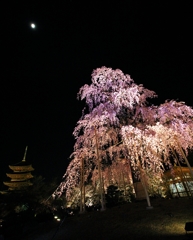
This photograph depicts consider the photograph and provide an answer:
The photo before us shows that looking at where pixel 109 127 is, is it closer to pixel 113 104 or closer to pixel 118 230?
pixel 113 104

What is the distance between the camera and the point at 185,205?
344 inches

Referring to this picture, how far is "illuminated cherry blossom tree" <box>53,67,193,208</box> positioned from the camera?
10.9 m

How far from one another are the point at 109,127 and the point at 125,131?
2.79m

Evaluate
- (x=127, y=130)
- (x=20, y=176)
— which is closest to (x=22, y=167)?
(x=20, y=176)

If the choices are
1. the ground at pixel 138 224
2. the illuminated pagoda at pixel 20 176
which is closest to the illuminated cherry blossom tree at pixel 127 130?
the ground at pixel 138 224

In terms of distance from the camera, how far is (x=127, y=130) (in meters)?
11.0

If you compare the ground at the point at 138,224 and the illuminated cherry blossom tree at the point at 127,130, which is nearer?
the ground at the point at 138,224

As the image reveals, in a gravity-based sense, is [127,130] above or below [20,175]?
below

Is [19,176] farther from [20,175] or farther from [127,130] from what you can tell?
[127,130]

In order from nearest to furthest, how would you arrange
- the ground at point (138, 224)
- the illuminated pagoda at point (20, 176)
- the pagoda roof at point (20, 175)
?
the ground at point (138, 224)
the illuminated pagoda at point (20, 176)
the pagoda roof at point (20, 175)

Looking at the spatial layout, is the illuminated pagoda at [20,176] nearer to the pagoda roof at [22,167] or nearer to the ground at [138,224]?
the pagoda roof at [22,167]

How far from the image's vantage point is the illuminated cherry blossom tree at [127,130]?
35.8 ft

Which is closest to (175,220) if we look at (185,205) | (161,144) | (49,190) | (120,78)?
(185,205)

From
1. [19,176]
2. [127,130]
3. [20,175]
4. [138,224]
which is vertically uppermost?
[20,175]
